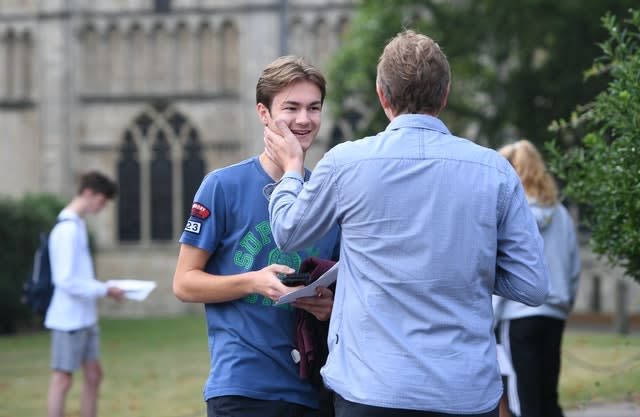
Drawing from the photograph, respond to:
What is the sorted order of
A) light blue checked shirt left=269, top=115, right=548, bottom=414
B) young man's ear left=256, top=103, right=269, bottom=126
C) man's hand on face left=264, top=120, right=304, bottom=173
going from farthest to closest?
1. young man's ear left=256, top=103, right=269, bottom=126
2. man's hand on face left=264, top=120, right=304, bottom=173
3. light blue checked shirt left=269, top=115, right=548, bottom=414

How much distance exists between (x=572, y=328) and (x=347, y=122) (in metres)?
9.02

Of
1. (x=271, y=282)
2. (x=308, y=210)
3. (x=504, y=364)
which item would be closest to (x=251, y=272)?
(x=271, y=282)

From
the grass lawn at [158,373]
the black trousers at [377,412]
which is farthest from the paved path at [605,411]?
the black trousers at [377,412]

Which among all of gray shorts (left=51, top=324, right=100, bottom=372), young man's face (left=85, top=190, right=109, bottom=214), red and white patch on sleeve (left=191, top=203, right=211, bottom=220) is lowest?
gray shorts (left=51, top=324, right=100, bottom=372)

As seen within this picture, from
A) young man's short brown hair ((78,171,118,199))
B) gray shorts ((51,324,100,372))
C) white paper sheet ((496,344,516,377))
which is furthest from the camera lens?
young man's short brown hair ((78,171,118,199))

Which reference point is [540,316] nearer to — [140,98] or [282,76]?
[282,76]

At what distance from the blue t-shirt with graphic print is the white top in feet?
14.8

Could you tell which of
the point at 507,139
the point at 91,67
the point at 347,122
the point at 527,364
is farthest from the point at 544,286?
the point at 91,67

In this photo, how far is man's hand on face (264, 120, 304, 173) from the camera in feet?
13.1

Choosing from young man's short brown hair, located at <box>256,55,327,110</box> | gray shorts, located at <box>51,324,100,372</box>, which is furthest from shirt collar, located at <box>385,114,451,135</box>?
gray shorts, located at <box>51,324,100,372</box>

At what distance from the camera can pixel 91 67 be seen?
3266 cm

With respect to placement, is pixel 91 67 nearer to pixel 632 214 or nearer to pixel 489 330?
pixel 632 214

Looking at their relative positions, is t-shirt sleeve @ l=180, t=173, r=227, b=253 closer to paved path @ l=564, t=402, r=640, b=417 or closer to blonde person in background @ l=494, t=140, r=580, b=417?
blonde person in background @ l=494, t=140, r=580, b=417

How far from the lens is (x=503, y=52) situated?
76.0 feet
